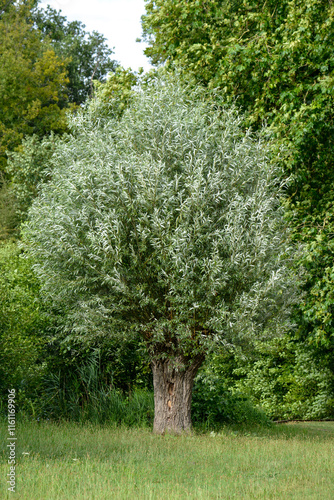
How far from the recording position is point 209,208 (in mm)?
10891

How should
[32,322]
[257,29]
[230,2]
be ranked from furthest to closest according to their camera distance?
[230,2] < [257,29] < [32,322]

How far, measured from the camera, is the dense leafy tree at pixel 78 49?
3884cm

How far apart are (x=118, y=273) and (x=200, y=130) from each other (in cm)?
342

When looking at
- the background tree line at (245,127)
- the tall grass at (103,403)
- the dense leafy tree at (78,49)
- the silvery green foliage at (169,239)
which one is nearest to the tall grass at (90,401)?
the tall grass at (103,403)

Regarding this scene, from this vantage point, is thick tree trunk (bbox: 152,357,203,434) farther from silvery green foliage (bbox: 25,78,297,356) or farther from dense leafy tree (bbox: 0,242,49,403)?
dense leafy tree (bbox: 0,242,49,403)

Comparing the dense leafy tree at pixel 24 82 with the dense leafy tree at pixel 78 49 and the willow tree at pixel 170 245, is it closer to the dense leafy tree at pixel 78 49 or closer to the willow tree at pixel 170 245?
the dense leafy tree at pixel 78 49

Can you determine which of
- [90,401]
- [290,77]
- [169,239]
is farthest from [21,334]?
[290,77]

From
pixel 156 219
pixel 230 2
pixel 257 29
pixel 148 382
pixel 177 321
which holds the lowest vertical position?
pixel 148 382

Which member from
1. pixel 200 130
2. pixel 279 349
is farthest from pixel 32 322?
pixel 279 349

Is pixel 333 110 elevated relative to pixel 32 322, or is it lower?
elevated

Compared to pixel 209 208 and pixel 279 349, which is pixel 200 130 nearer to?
pixel 209 208

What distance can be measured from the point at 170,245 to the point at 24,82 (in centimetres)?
2435

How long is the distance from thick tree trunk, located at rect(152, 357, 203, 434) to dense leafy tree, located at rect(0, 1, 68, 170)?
21555 mm

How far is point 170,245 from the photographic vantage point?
10180 mm
